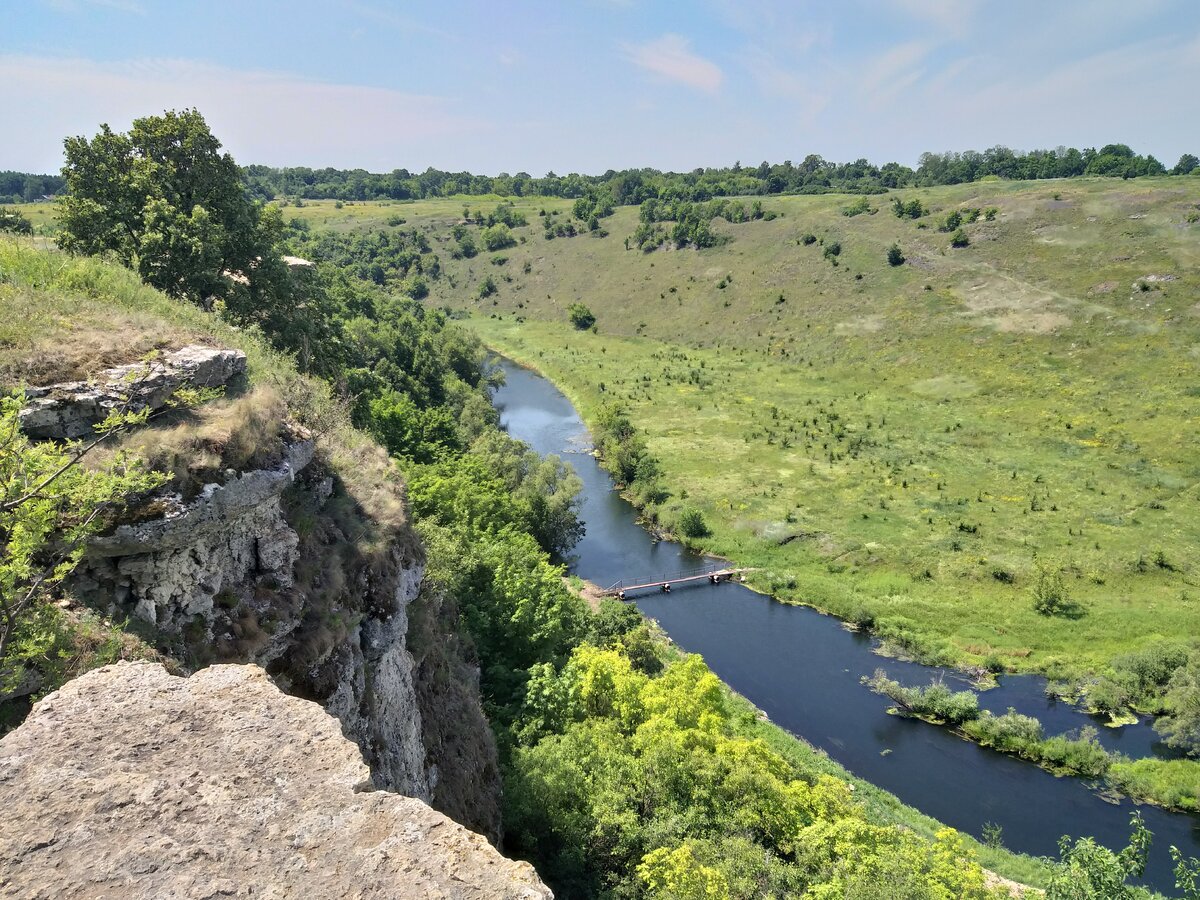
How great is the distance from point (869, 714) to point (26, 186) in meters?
186

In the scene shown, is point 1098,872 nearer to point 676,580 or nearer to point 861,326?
point 676,580

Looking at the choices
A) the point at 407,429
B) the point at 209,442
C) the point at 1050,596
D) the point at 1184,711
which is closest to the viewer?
the point at 209,442

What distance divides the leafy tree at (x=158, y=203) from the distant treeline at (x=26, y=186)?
156595 mm

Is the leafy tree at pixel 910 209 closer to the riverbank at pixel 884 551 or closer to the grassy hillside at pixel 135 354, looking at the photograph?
the riverbank at pixel 884 551

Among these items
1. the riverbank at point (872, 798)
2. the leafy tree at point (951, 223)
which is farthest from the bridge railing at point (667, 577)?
the leafy tree at point (951, 223)

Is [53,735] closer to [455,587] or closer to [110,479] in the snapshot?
[110,479]

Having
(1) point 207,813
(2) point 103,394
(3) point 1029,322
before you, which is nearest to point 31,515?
(1) point 207,813

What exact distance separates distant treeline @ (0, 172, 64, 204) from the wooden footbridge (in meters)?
158

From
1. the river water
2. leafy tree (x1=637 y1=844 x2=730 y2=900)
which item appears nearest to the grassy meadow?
the river water

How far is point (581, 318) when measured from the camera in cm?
12162

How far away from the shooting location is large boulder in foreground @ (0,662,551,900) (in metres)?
5.34

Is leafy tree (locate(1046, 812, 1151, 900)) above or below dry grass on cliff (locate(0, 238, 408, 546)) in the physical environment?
below

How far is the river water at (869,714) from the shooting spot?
29.1 meters

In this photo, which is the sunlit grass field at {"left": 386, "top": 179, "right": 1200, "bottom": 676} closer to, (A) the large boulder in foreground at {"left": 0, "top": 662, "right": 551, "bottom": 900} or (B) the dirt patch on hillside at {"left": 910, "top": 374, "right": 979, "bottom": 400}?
(B) the dirt patch on hillside at {"left": 910, "top": 374, "right": 979, "bottom": 400}
